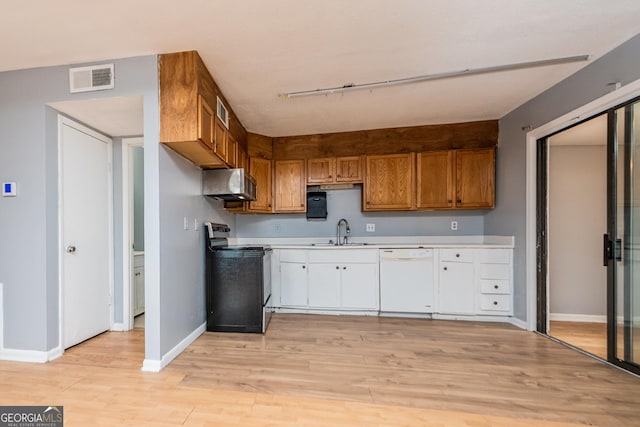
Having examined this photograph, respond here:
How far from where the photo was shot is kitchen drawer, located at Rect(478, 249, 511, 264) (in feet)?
10.4

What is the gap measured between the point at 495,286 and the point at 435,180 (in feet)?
4.78

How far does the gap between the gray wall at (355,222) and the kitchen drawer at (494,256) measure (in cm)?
59

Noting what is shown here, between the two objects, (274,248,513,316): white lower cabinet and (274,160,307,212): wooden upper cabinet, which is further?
(274,160,307,212): wooden upper cabinet

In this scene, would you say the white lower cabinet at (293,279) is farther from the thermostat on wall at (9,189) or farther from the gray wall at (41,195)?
the thermostat on wall at (9,189)

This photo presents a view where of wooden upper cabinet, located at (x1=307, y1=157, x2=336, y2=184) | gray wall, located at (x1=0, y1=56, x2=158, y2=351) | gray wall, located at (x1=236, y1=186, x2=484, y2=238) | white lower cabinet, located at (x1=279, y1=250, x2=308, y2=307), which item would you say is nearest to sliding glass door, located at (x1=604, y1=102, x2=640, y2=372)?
gray wall, located at (x1=236, y1=186, x2=484, y2=238)

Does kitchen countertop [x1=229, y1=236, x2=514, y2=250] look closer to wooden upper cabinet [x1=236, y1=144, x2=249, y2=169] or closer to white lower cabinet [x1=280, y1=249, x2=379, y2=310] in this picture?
white lower cabinet [x1=280, y1=249, x2=379, y2=310]

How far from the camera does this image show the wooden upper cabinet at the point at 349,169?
3.72 metres

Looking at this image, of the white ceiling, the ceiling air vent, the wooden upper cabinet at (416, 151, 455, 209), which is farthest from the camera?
the wooden upper cabinet at (416, 151, 455, 209)

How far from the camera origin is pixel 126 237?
2.93m

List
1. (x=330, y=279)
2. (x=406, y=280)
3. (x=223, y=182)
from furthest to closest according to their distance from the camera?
(x=330, y=279)
(x=406, y=280)
(x=223, y=182)

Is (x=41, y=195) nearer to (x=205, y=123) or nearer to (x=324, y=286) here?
(x=205, y=123)

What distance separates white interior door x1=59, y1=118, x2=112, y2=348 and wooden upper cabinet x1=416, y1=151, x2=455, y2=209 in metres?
3.66

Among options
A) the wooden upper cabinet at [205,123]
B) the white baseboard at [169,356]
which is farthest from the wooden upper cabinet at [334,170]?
the white baseboard at [169,356]

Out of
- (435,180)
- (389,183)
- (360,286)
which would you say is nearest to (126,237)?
(360,286)
